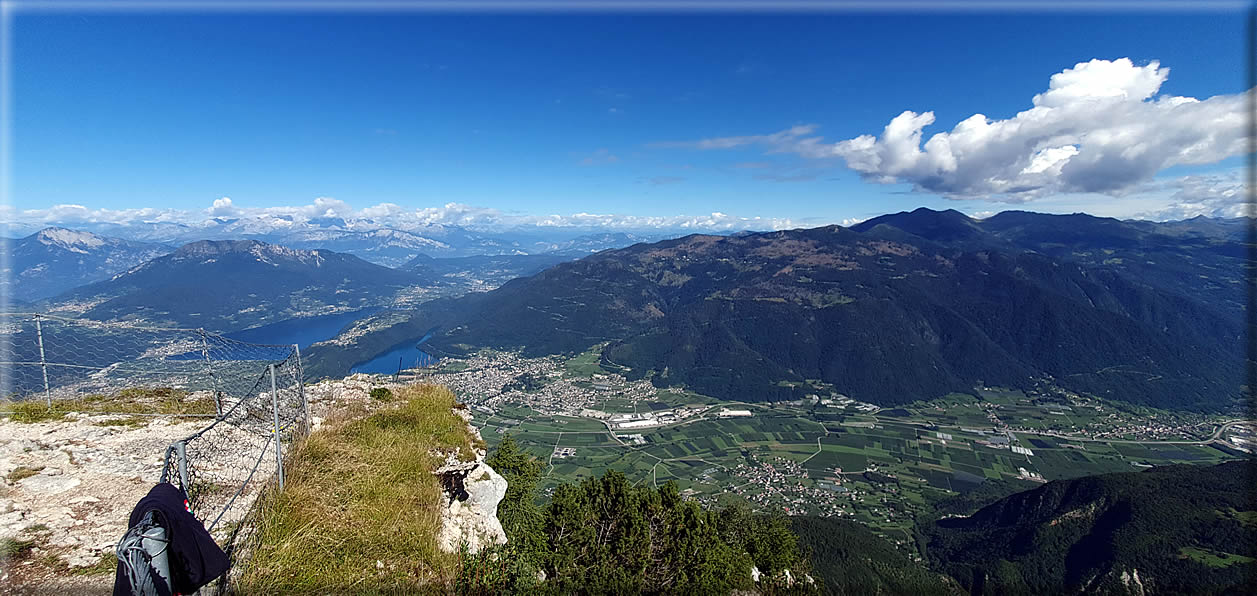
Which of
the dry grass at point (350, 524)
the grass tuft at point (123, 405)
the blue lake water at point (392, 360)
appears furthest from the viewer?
the blue lake water at point (392, 360)

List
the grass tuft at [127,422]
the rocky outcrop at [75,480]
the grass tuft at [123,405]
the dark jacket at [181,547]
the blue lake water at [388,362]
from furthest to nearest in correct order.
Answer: the blue lake water at [388,362] → the grass tuft at [123,405] → the grass tuft at [127,422] → the rocky outcrop at [75,480] → the dark jacket at [181,547]

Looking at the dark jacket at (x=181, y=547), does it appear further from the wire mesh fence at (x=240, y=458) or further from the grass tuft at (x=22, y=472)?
the grass tuft at (x=22, y=472)

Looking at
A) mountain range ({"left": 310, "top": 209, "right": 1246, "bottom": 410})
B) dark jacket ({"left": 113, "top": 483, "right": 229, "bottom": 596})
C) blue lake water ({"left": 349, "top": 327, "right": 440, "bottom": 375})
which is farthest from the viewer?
mountain range ({"left": 310, "top": 209, "right": 1246, "bottom": 410})

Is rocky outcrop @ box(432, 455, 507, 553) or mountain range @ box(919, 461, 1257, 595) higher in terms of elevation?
rocky outcrop @ box(432, 455, 507, 553)

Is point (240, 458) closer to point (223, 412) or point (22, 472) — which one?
point (223, 412)

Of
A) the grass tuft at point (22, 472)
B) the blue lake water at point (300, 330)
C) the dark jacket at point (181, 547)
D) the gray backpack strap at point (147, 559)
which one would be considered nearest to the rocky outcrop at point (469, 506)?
the dark jacket at point (181, 547)

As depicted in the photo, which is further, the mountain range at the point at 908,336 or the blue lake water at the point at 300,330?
the blue lake water at the point at 300,330

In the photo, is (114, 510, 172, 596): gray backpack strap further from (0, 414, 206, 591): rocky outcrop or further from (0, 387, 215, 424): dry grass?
(0, 387, 215, 424): dry grass

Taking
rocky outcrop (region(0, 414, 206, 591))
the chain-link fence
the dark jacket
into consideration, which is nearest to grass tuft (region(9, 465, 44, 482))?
rocky outcrop (region(0, 414, 206, 591))

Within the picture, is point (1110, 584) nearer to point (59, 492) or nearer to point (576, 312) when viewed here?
point (59, 492)
